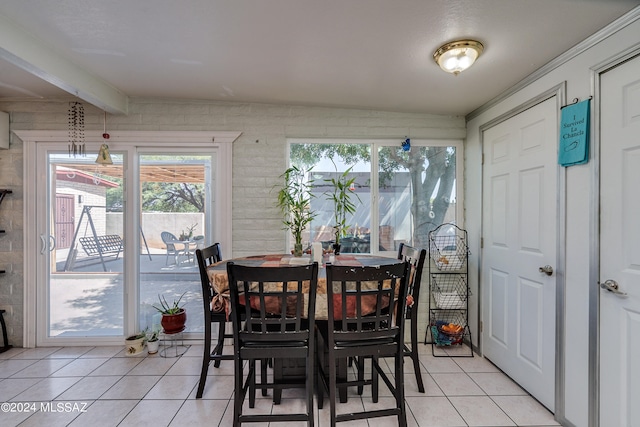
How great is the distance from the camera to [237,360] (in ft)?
5.49

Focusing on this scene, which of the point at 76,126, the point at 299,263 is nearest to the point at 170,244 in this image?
the point at 76,126

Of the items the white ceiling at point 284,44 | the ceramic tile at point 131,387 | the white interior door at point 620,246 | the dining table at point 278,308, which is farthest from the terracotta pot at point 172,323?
the white interior door at point 620,246

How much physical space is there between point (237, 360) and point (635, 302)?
203 centimetres

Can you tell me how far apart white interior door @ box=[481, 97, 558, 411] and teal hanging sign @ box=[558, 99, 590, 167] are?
0.11 metres

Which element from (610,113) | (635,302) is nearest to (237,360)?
(635,302)

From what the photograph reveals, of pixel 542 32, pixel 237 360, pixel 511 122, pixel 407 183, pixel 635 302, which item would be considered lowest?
pixel 237 360

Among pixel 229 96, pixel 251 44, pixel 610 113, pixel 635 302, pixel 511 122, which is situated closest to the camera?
pixel 635 302

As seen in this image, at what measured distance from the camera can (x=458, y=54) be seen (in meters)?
1.80

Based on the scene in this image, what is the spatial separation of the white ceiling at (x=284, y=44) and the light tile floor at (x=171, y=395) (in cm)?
220

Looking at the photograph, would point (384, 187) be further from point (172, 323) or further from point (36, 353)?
→ point (36, 353)

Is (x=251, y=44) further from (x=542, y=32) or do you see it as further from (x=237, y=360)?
(x=237, y=360)

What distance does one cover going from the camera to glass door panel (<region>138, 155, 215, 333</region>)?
299cm

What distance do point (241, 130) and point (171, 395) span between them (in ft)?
7.38

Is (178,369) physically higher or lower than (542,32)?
lower
